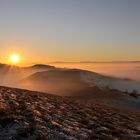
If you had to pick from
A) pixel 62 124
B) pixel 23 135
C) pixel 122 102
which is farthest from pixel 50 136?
pixel 122 102

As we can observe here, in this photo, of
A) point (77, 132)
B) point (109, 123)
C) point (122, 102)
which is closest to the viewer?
point (77, 132)

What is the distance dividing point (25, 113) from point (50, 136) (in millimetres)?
4810

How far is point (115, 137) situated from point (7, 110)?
791 centimetres

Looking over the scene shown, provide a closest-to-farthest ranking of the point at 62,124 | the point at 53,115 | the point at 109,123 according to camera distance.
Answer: the point at 62,124
the point at 53,115
the point at 109,123

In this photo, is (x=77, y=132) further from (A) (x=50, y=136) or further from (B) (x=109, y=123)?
(B) (x=109, y=123)

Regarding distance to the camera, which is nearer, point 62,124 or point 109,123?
point 62,124

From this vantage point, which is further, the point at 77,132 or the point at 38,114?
the point at 38,114

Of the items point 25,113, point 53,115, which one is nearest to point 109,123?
point 53,115

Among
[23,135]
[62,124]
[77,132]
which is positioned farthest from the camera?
[62,124]

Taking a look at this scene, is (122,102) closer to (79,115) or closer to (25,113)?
(79,115)

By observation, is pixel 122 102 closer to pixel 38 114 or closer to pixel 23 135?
pixel 38 114

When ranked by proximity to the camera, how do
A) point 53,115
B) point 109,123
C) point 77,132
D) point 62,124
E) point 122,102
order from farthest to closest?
point 122,102 < point 109,123 < point 53,115 < point 62,124 < point 77,132

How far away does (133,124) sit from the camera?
104ft

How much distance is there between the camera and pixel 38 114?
27109mm
